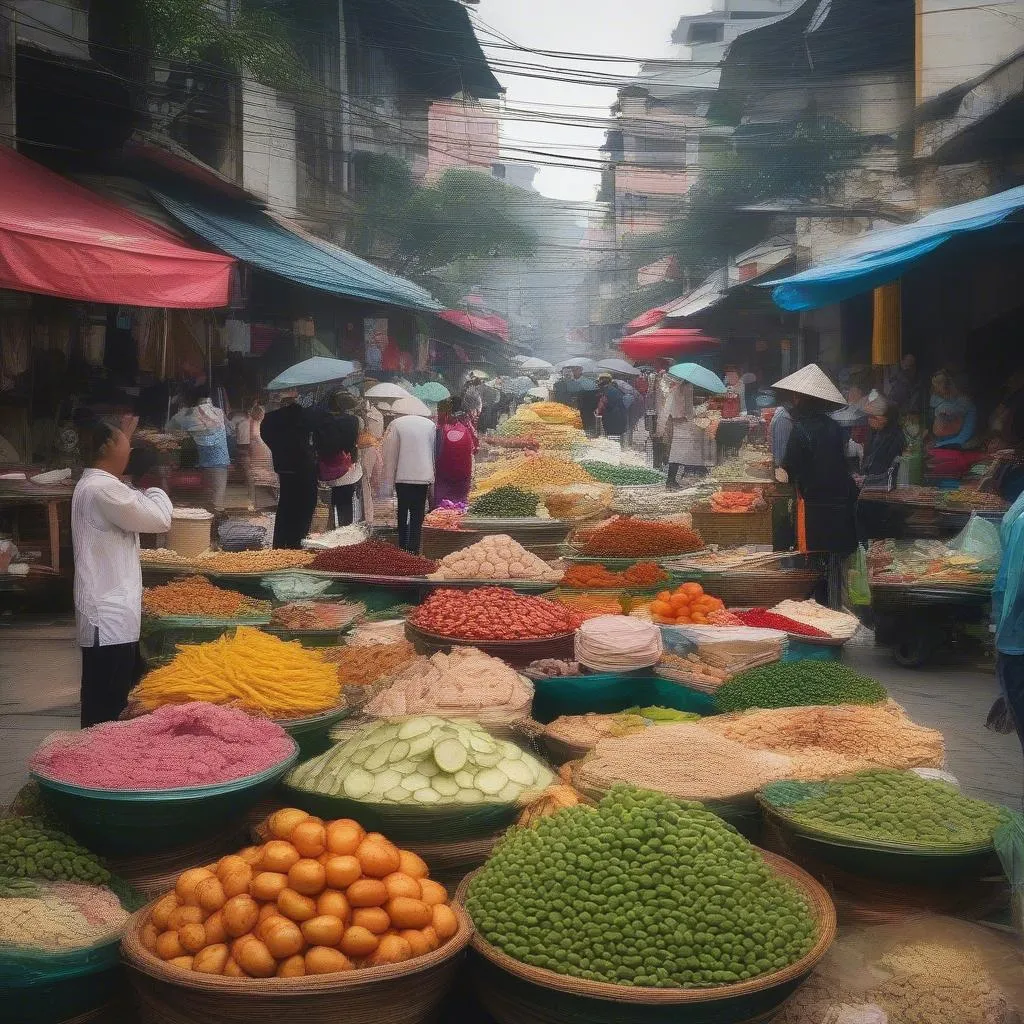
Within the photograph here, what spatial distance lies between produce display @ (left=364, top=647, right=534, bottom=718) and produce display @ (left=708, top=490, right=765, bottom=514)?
5600mm

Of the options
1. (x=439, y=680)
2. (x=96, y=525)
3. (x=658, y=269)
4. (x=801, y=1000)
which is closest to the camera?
(x=801, y=1000)

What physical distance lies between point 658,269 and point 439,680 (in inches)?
2189

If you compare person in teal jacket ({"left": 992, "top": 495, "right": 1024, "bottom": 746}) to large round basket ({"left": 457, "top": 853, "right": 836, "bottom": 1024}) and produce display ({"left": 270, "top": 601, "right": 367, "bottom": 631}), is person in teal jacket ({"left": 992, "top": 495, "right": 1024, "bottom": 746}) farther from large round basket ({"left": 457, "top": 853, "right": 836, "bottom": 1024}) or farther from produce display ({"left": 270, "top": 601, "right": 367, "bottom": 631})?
produce display ({"left": 270, "top": 601, "right": 367, "bottom": 631})

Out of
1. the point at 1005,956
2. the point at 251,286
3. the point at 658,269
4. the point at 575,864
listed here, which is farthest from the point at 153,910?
the point at 658,269

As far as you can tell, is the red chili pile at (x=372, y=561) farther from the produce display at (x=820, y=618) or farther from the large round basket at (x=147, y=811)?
the large round basket at (x=147, y=811)

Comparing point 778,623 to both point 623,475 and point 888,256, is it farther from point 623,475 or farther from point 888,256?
point 623,475

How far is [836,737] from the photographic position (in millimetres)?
4375

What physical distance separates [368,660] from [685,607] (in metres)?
1.92

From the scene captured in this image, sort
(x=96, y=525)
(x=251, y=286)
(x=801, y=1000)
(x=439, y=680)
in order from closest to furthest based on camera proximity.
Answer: (x=801, y=1000) < (x=439, y=680) < (x=96, y=525) < (x=251, y=286)

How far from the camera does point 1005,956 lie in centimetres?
323

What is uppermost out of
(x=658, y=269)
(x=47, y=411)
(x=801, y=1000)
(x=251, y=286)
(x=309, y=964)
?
(x=658, y=269)

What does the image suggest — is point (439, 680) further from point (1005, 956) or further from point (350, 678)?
point (1005, 956)

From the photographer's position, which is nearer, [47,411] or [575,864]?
[575,864]

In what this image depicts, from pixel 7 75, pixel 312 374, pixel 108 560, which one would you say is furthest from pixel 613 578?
pixel 312 374
